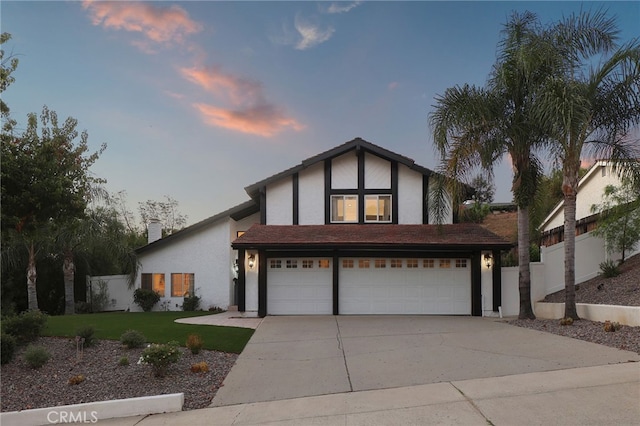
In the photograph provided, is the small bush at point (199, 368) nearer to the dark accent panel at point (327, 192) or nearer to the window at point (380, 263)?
the window at point (380, 263)

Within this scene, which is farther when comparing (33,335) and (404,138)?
(404,138)

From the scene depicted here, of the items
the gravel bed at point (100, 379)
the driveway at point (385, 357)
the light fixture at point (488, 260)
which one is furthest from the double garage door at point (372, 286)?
the gravel bed at point (100, 379)

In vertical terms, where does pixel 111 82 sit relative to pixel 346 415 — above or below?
above

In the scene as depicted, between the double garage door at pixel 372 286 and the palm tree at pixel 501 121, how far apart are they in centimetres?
349

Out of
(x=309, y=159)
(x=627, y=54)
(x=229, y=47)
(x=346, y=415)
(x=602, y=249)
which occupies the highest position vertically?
(x=229, y=47)

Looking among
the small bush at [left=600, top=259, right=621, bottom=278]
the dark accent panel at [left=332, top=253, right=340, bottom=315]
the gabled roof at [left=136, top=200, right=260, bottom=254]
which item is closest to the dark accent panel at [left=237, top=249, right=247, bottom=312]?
the dark accent panel at [left=332, top=253, right=340, bottom=315]

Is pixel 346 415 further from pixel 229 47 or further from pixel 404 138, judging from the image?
pixel 404 138

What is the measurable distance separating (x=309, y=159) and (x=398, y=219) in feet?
14.6

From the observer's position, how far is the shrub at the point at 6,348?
797cm

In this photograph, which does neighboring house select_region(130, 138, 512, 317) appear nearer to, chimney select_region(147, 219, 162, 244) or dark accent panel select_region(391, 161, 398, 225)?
dark accent panel select_region(391, 161, 398, 225)

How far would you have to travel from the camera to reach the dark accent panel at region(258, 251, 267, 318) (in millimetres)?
15742

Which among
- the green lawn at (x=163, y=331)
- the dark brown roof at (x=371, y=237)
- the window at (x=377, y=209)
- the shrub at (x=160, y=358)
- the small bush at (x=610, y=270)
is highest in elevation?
the window at (x=377, y=209)

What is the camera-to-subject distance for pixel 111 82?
1502 cm

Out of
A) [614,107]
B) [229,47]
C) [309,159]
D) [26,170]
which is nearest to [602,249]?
[614,107]
